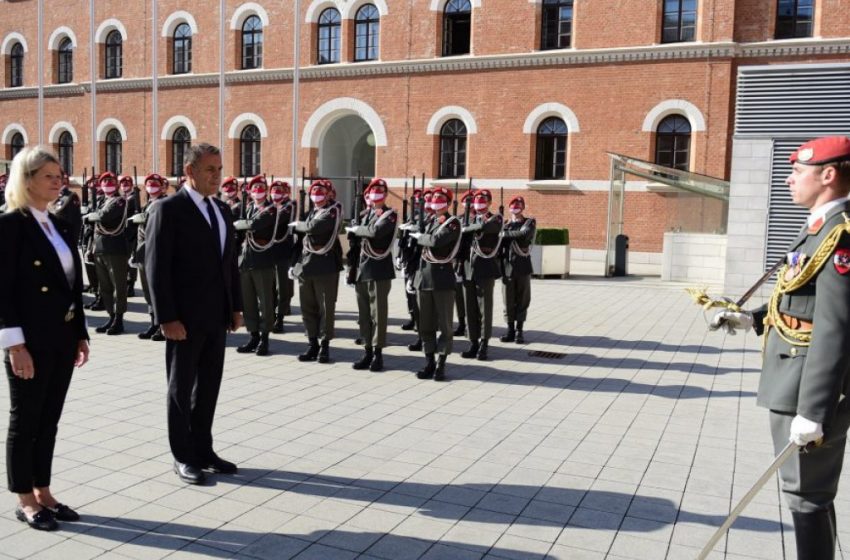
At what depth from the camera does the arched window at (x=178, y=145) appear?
27.0 m

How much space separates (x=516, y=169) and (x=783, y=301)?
18.4m

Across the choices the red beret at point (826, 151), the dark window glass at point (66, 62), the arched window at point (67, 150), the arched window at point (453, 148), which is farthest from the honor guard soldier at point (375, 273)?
the dark window glass at point (66, 62)

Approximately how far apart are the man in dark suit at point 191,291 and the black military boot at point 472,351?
4.60 metres

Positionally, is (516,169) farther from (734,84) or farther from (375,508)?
(375,508)

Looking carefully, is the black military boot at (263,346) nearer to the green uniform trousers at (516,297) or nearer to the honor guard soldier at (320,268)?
the honor guard soldier at (320,268)

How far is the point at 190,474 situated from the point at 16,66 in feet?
104

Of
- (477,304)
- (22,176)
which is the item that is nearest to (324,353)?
(477,304)

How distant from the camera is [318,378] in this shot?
7.89m

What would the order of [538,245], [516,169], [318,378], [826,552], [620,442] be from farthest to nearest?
[516,169], [538,245], [318,378], [620,442], [826,552]

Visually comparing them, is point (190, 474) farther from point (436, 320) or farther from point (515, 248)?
point (515, 248)

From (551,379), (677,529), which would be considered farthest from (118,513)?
(551,379)

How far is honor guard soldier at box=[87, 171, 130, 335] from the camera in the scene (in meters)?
10.1

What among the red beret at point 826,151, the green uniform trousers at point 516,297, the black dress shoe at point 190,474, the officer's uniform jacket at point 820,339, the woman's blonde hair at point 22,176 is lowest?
the black dress shoe at point 190,474

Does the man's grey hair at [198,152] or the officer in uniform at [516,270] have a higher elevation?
the man's grey hair at [198,152]
